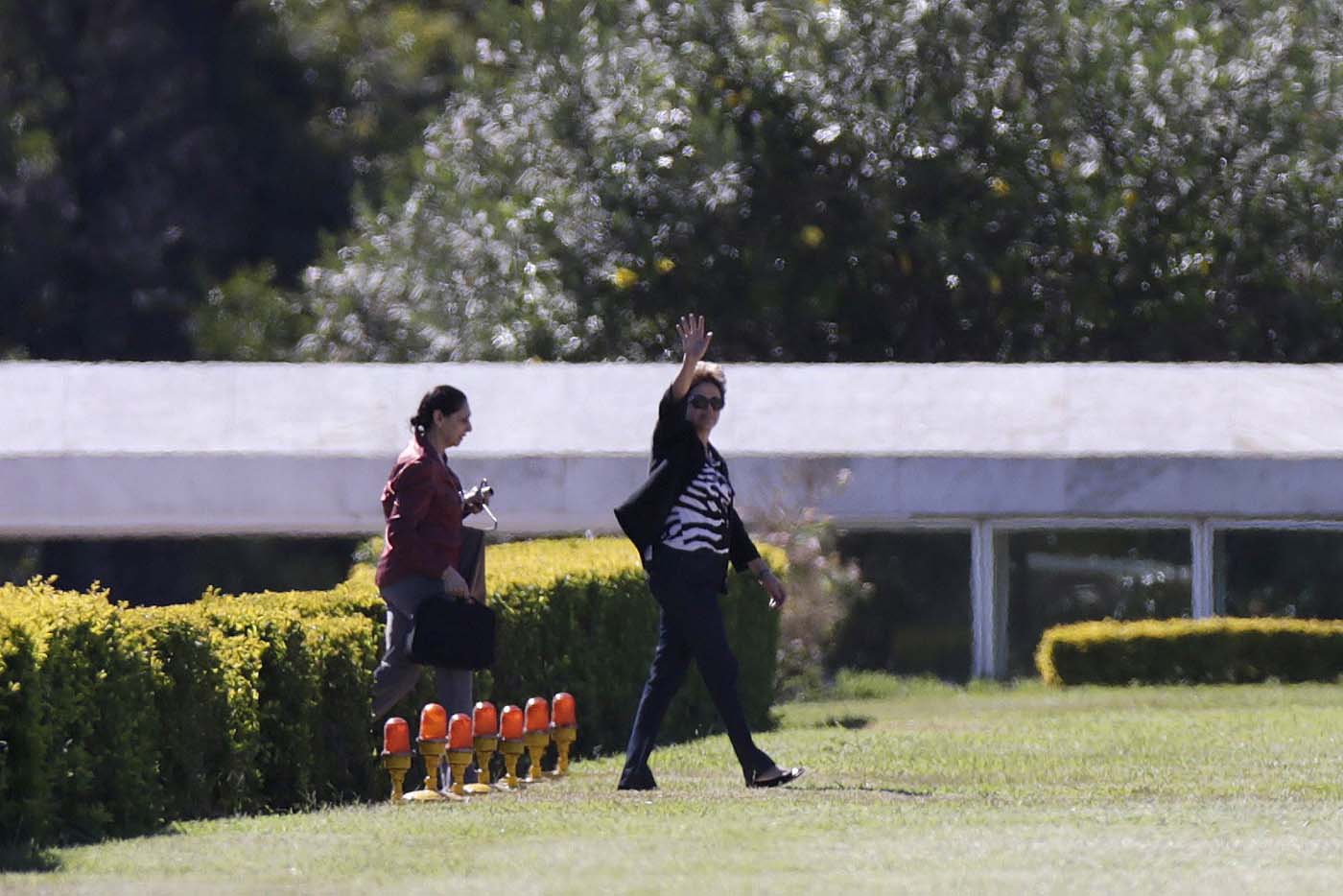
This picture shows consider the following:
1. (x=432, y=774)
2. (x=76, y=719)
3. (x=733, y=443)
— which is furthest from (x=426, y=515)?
(x=733, y=443)

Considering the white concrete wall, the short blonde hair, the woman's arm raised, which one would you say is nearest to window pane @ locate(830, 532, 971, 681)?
the white concrete wall

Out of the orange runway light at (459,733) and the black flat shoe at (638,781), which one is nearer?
the black flat shoe at (638,781)

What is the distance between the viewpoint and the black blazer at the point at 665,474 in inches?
432

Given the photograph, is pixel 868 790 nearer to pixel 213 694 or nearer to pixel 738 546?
pixel 738 546

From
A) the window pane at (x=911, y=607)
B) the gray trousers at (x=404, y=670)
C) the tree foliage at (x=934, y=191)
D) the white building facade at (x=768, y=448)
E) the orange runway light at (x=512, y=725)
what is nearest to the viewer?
the gray trousers at (x=404, y=670)

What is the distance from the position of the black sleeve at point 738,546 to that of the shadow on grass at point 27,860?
3392 millimetres

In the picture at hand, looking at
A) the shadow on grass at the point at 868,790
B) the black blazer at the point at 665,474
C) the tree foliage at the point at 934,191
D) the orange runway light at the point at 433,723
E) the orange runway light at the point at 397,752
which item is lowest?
the shadow on grass at the point at 868,790

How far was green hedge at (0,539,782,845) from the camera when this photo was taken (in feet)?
31.1

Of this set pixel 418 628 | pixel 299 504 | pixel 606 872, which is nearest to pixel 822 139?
pixel 299 504

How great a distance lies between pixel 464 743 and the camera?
1135 centimetres

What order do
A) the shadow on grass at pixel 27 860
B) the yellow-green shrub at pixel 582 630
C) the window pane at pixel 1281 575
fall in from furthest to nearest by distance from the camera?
the window pane at pixel 1281 575 → the yellow-green shrub at pixel 582 630 → the shadow on grass at pixel 27 860

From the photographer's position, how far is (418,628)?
1119 centimetres

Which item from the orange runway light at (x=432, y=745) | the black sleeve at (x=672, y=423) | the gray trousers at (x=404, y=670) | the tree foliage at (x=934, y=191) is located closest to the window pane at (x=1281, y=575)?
the tree foliage at (x=934, y=191)

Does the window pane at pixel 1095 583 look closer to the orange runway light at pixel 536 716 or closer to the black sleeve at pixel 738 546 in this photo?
the orange runway light at pixel 536 716
